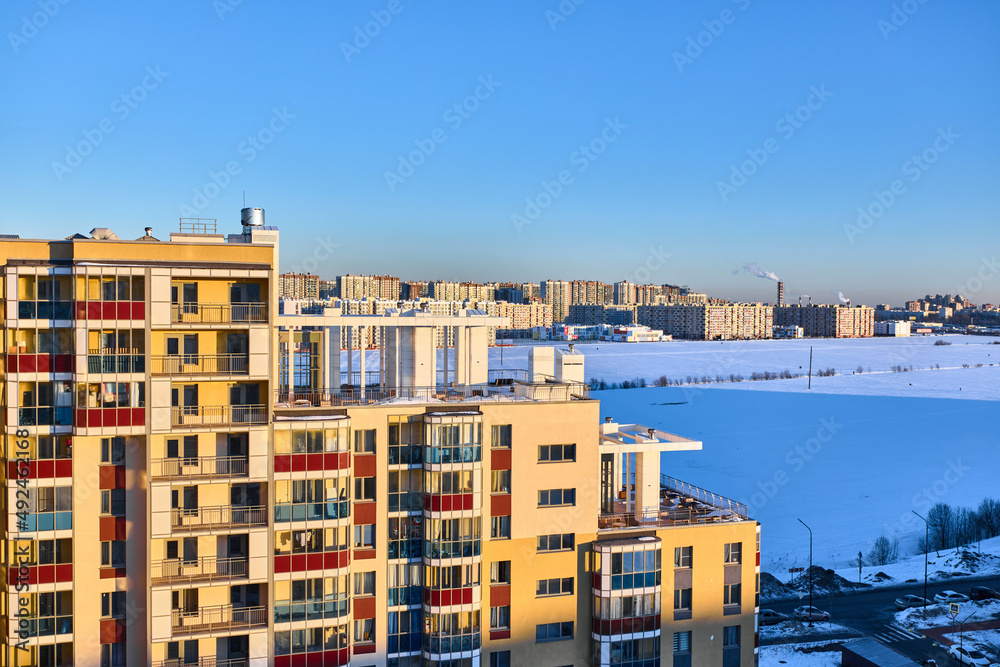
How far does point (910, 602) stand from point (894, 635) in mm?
4377

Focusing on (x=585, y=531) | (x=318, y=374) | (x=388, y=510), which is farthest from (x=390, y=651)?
(x=318, y=374)

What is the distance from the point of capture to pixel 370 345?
9275 centimetres

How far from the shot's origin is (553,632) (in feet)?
57.6

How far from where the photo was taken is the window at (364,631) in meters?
16.5

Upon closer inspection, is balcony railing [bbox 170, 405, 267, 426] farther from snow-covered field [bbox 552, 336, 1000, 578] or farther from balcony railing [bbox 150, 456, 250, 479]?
snow-covered field [bbox 552, 336, 1000, 578]

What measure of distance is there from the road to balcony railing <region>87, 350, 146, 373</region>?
2790cm

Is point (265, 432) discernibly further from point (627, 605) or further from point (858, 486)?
point (858, 486)

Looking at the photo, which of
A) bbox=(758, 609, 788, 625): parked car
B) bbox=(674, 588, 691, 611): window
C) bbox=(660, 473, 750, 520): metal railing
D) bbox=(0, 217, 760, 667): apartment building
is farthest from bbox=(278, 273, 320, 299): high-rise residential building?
bbox=(674, 588, 691, 611): window

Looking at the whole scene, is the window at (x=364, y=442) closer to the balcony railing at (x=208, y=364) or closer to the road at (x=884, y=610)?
the balcony railing at (x=208, y=364)

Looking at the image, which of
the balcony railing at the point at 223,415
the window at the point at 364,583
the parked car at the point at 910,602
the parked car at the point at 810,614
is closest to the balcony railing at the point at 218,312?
the balcony railing at the point at 223,415

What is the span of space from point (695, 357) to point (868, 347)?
60757mm

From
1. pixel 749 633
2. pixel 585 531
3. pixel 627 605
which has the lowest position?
pixel 749 633

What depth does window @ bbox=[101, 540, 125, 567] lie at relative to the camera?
15117mm

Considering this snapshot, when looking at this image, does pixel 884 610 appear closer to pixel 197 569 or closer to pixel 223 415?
pixel 197 569
